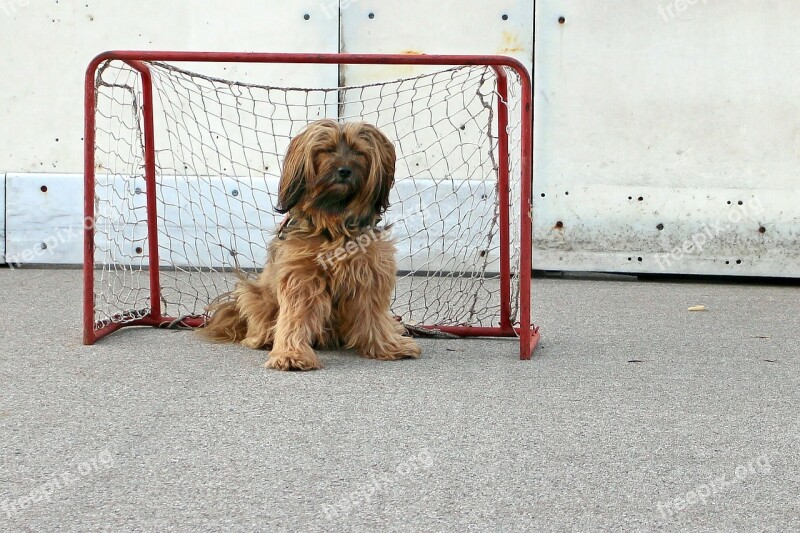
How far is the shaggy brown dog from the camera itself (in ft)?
15.3

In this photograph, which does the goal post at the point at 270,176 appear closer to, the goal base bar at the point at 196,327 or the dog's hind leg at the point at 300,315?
the goal base bar at the point at 196,327

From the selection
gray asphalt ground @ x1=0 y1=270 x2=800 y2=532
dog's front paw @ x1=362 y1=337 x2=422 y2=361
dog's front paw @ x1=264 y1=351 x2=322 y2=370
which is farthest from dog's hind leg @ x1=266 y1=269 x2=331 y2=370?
dog's front paw @ x1=362 y1=337 x2=422 y2=361

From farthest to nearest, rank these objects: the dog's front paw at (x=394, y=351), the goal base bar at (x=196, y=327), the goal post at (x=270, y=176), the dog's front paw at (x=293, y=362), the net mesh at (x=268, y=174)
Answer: the net mesh at (x=268, y=174) → the goal post at (x=270, y=176) → the goal base bar at (x=196, y=327) → the dog's front paw at (x=394, y=351) → the dog's front paw at (x=293, y=362)

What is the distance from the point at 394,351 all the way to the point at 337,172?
0.90 metres

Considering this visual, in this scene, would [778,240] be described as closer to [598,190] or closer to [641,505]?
[598,190]

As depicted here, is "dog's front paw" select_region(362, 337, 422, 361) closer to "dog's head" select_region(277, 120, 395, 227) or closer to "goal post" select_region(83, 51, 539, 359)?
"dog's head" select_region(277, 120, 395, 227)

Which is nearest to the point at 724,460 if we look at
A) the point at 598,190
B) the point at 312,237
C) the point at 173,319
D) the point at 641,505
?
the point at 641,505

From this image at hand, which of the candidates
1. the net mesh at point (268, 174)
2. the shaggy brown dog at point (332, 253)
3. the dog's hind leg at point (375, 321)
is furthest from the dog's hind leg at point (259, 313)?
the net mesh at point (268, 174)

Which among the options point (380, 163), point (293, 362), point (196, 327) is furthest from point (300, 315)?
point (196, 327)

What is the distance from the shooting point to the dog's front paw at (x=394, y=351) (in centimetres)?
485

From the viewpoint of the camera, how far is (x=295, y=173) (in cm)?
471

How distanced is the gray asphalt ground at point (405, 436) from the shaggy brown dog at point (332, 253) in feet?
0.54

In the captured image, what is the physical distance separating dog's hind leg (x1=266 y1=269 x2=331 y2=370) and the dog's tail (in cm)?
50

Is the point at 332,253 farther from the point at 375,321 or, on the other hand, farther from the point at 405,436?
the point at 405,436
